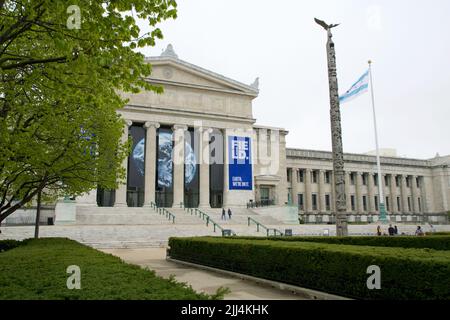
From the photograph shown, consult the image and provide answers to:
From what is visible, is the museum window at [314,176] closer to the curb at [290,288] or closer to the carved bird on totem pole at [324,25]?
the carved bird on totem pole at [324,25]

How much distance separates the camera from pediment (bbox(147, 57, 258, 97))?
156ft

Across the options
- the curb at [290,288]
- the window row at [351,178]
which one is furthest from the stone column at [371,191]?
the curb at [290,288]

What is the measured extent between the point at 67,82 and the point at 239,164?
39.3 metres

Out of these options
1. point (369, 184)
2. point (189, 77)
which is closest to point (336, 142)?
point (189, 77)

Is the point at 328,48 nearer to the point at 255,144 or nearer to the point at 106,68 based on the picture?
the point at 106,68

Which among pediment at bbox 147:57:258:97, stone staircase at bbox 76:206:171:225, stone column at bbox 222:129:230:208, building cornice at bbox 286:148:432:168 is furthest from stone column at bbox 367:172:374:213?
stone staircase at bbox 76:206:171:225

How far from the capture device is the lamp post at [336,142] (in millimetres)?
16047

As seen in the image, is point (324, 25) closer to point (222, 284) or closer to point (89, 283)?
point (222, 284)

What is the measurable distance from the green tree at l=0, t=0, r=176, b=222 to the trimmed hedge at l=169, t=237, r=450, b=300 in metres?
5.76

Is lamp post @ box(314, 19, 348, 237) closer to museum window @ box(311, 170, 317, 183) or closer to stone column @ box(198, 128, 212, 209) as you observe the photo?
stone column @ box(198, 128, 212, 209)

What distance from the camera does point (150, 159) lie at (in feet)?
150

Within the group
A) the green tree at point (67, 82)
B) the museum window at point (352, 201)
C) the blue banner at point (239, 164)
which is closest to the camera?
the green tree at point (67, 82)

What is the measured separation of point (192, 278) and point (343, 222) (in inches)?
300

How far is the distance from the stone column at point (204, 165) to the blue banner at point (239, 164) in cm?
298
